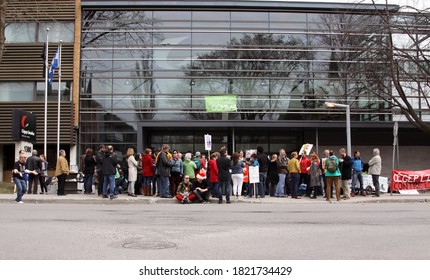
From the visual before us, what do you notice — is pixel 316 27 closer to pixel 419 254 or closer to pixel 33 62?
pixel 33 62

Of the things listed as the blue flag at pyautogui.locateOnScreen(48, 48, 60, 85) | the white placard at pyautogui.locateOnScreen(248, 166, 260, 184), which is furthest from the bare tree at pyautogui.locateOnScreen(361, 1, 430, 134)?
the blue flag at pyautogui.locateOnScreen(48, 48, 60, 85)

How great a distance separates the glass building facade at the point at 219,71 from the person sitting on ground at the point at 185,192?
9854 millimetres

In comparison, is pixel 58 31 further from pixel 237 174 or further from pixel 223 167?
pixel 223 167

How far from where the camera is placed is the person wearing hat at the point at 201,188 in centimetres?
1503

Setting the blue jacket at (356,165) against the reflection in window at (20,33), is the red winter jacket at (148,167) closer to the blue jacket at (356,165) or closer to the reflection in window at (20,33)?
the blue jacket at (356,165)

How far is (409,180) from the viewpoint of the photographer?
61.8 feet

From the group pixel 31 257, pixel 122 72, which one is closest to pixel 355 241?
pixel 31 257

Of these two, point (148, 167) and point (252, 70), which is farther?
point (252, 70)

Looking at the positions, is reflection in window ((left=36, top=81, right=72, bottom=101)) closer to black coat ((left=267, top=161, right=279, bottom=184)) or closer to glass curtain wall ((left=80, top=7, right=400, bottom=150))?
glass curtain wall ((left=80, top=7, right=400, bottom=150))

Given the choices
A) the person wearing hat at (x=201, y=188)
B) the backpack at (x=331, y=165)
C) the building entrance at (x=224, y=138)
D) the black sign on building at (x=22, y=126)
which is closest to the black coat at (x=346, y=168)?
the backpack at (x=331, y=165)

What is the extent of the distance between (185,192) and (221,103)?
436 inches

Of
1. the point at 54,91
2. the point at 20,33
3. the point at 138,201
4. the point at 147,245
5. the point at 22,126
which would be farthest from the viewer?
the point at 20,33

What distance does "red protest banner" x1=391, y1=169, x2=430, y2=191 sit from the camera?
734 inches

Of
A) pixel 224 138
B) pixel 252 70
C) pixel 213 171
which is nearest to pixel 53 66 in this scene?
pixel 224 138
